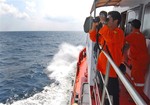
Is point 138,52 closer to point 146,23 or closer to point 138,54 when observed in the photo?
point 138,54

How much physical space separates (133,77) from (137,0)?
96.4 inches

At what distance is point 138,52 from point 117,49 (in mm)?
1061

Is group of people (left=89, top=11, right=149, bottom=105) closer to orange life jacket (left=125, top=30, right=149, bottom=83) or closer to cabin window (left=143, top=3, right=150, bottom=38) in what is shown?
orange life jacket (left=125, top=30, right=149, bottom=83)

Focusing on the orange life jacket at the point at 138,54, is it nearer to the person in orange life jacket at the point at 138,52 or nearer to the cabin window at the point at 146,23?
the person in orange life jacket at the point at 138,52

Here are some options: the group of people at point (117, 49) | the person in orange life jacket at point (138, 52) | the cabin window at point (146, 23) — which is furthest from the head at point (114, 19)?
the cabin window at point (146, 23)

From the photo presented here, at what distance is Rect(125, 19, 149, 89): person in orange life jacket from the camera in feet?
13.6

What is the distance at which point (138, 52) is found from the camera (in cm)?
420

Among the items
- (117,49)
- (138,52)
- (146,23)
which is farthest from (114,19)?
(146,23)

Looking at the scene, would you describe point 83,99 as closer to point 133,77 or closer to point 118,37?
point 133,77

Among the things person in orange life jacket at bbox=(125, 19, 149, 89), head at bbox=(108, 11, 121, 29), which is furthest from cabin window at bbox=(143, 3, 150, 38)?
head at bbox=(108, 11, 121, 29)

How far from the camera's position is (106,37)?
3234 mm

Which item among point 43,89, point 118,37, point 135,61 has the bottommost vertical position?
Answer: point 43,89

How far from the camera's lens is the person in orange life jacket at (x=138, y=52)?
415 cm

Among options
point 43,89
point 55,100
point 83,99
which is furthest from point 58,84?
point 83,99
